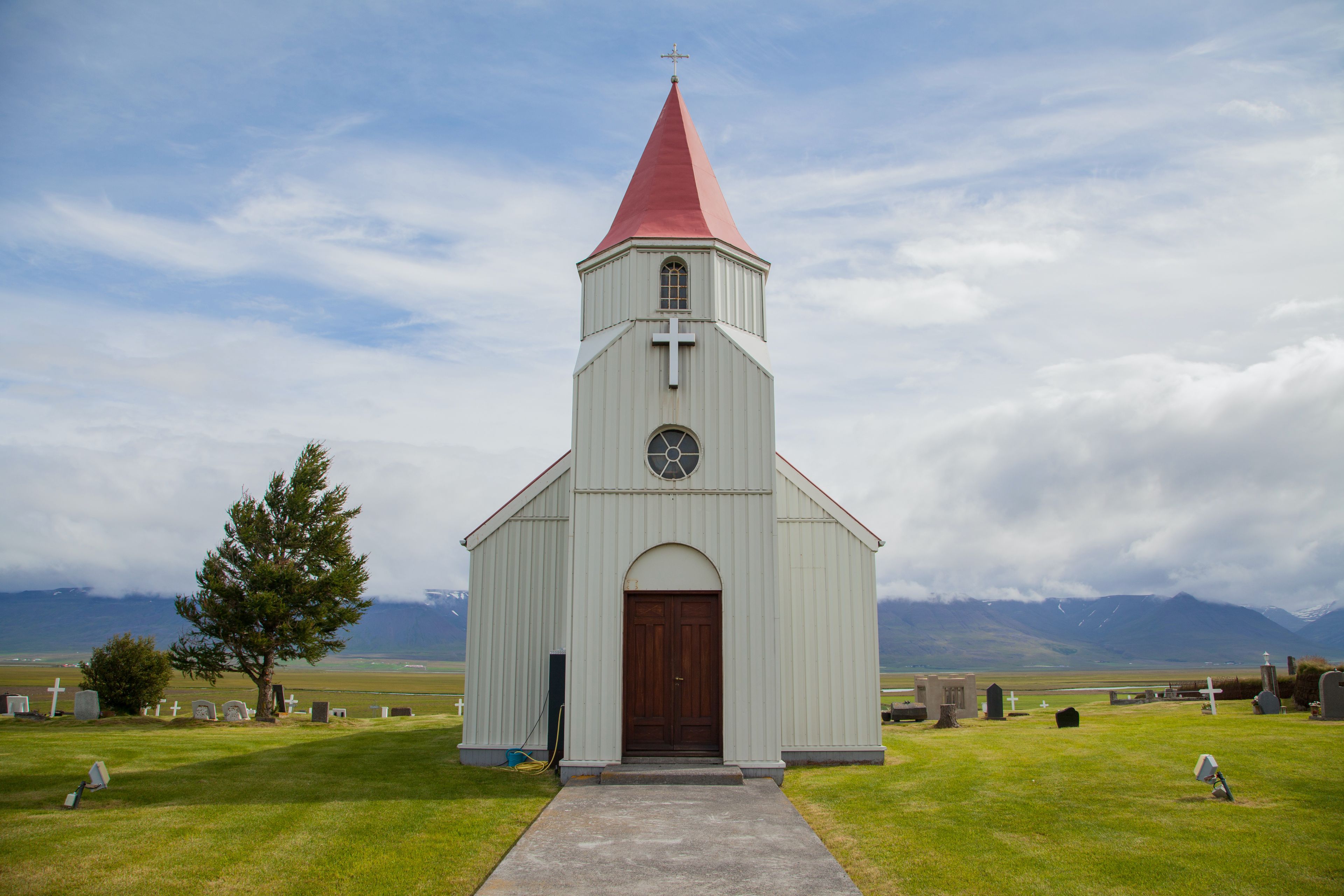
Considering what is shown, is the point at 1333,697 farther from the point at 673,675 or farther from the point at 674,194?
the point at 674,194

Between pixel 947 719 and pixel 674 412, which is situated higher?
pixel 674 412

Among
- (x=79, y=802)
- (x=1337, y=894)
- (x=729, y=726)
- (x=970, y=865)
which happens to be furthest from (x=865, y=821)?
(x=79, y=802)

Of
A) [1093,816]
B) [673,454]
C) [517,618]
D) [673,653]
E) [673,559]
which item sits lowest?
[1093,816]

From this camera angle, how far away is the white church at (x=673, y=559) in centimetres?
1449

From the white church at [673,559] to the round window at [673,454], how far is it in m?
0.03

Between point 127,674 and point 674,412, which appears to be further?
point 127,674

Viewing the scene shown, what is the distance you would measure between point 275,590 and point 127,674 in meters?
4.72

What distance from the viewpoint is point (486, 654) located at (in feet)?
55.3

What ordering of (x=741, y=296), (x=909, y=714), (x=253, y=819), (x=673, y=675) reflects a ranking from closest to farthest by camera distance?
1. (x=253, y=819)
2. (x=673, y=675)
3. (x=741, y=296)
4. (x=909, y=714)

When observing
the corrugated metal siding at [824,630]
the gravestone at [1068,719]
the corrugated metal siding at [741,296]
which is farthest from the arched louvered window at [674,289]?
the gravestone at [1068,719]

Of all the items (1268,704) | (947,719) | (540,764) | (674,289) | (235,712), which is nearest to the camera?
(540,764)

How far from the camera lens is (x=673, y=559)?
587 inches

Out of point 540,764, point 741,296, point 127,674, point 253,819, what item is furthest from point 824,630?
point 127,674

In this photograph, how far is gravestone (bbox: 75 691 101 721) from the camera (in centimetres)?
2438
